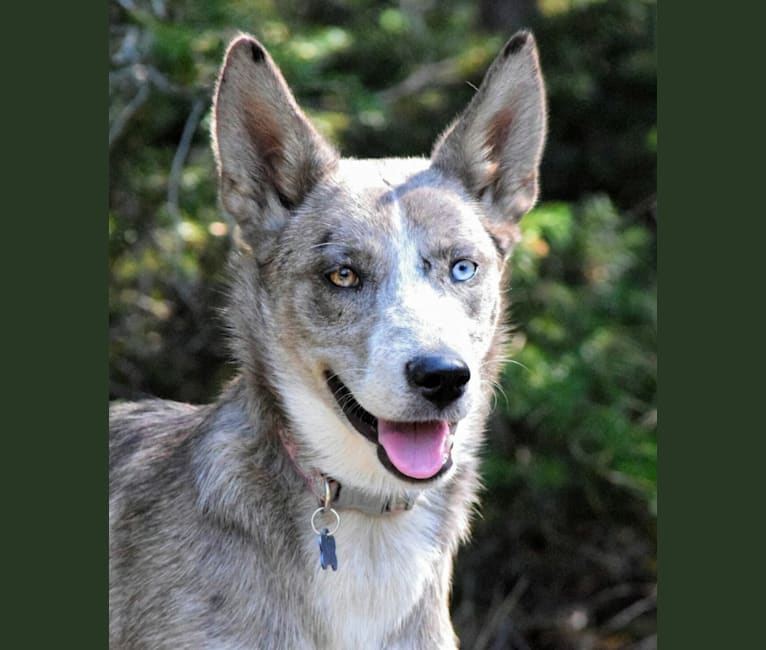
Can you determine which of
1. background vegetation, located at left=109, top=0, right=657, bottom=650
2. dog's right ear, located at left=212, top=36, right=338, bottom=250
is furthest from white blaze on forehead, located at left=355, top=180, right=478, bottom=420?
background vegetation, located at left=109, top=0, right=657, bottom=650

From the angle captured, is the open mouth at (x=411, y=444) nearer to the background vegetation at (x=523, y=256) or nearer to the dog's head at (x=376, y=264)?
the dog's head at (x=376, y=264)

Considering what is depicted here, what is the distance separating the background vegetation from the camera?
5.69m

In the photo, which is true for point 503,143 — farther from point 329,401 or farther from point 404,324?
point 329,401

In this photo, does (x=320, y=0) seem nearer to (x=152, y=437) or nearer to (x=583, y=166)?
(x=583, y=166)

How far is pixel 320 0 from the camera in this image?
766cm

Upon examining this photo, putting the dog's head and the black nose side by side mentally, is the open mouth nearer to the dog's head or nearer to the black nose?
the dog's head

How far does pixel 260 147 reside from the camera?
4.25 m

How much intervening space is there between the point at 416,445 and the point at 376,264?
0.60m

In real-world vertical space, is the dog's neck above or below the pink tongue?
below

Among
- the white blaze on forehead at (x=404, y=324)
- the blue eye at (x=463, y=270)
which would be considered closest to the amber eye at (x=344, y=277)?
the white blaze on forehead at (x=404, y=324)

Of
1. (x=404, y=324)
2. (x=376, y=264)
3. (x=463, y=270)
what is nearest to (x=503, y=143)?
(x=463, y=270)

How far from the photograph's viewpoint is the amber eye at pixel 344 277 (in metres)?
3.96

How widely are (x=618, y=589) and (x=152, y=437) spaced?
273 centimetres

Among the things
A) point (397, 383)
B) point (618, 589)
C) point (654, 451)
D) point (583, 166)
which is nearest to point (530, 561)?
point (618, 589)
